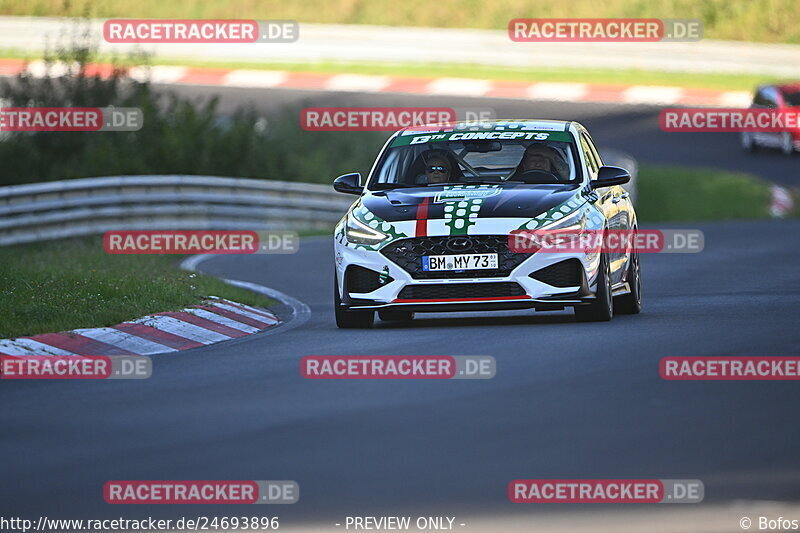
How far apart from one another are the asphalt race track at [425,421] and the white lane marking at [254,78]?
91.1ft

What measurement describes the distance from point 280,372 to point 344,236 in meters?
2.51

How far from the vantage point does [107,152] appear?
27125 millimetres

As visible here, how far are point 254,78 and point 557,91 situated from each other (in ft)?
23.9

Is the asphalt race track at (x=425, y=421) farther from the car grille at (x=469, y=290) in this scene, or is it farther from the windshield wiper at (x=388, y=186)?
the windshield wiper at (x=388, y=186)

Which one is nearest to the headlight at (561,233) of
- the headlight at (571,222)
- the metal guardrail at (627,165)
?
the headlight at (571,222)

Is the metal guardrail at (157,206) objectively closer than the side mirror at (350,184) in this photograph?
No

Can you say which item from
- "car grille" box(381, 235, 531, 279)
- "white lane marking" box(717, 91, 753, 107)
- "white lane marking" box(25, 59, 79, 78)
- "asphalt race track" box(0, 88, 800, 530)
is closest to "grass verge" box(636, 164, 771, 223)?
"white lane marking" box(717, 91, 753, 107)

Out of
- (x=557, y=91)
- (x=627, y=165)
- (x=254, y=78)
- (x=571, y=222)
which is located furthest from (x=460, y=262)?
(x=254, y=78)

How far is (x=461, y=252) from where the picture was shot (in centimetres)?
1212

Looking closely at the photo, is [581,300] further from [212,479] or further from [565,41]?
[565,41]

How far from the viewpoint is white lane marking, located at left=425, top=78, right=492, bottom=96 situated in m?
38.9

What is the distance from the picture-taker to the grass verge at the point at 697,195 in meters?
29.8

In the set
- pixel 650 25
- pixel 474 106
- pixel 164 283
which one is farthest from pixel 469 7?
pixel 164 283

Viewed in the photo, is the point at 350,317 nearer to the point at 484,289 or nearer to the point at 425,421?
the point at 484,289
